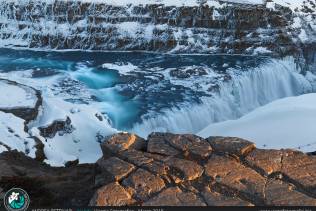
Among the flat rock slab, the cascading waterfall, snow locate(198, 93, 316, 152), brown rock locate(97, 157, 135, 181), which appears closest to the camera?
brown rock locate(97, 157, 135, 181)

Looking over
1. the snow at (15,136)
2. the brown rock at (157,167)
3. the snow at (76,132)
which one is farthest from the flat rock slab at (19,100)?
the brown rock at (157,167)

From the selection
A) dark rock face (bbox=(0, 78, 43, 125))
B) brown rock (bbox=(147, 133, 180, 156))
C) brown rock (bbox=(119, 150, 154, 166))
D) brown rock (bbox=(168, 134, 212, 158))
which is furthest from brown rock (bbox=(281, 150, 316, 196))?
dark rock face (bbox=(0, 78, 43, 125))

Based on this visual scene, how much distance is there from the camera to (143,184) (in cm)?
573

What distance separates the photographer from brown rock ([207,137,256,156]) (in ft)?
21.1

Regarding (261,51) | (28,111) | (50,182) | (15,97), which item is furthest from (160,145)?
(261,51)

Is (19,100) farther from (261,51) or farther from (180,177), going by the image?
(261,51)

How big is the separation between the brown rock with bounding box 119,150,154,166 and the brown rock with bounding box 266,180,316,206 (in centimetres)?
157

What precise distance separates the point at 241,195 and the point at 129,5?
16.9m

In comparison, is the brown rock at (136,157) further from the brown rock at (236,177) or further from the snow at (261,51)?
the snow at (261,51)

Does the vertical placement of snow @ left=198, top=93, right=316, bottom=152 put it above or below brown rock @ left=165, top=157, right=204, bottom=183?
below

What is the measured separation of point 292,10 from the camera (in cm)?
2103

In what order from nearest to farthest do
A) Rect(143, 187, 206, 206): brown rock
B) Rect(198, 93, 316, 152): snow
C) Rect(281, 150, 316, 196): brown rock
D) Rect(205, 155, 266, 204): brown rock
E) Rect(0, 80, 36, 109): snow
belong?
1. Rect(143, 187, 206, 206): brown rock
2. Rect(205, 155, 266, 204): brown rock
3. Rect(281, 150, 316, 196): brown rock
4. Rect(198, 93, 316, 152): snow
5. Rect(0, 80, 36, 109): snow

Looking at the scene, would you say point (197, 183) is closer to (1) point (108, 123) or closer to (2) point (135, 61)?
(1) point (108, 123)

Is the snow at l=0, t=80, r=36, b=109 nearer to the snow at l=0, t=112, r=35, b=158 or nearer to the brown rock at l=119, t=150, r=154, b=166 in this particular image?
the snow at l=0, t=112, r=35, b=158
